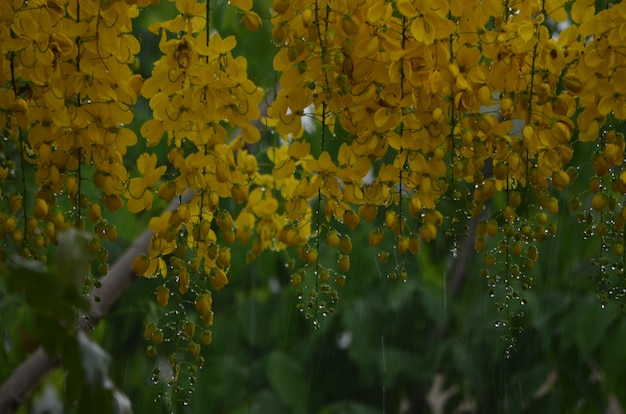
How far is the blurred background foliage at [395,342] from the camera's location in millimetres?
1901

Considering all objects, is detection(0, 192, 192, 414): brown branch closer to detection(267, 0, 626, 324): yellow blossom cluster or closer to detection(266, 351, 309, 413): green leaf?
detection(267, 0, 626, 324): yellow blossom cluster

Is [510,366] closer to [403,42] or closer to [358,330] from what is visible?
[358,330]

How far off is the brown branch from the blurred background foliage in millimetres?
415

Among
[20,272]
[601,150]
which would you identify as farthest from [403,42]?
[20,272]

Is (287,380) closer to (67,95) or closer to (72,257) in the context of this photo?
(67,95)

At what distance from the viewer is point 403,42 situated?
0.94 m

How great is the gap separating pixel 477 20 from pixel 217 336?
127 centimetres

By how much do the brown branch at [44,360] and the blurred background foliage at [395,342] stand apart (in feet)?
1.36

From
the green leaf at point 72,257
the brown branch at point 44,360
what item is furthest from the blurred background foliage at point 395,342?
the green leaf at point 72,257

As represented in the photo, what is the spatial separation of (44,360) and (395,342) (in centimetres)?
105

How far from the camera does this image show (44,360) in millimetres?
1239

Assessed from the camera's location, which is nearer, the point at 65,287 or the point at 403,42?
the point at 65,287

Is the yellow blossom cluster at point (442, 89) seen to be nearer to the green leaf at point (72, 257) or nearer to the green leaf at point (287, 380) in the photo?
the green leaf at point (72, 257)

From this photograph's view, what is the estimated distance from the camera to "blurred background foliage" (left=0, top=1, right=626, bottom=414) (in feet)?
6.24
